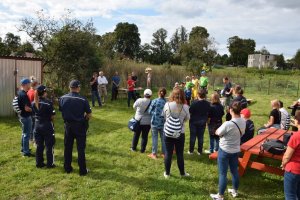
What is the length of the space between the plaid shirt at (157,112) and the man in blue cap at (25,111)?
2.85 meters

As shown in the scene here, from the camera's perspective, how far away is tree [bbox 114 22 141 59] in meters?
60.1

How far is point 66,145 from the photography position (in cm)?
569

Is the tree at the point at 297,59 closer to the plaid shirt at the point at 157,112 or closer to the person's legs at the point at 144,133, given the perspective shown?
the person's legs at the point at 144,133

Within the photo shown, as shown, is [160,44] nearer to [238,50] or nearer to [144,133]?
[238,50]

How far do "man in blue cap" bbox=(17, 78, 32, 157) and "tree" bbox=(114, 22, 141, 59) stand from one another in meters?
53.8

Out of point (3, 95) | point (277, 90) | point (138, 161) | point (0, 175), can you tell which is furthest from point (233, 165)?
point (277, 90)

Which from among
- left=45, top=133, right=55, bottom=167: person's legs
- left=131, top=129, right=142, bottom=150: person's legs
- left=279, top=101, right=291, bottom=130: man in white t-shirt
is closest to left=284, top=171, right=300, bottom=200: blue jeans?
left=279, top=101, right=291, bottom=130: man in white t-shirt

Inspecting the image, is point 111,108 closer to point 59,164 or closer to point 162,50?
point 59,164

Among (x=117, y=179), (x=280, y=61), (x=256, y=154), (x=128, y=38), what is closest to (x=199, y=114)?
(x=256, y=154)

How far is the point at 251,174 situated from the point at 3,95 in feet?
30.9

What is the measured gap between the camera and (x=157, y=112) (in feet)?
21.2

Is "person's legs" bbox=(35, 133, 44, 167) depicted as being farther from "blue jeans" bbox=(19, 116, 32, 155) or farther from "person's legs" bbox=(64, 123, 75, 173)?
"blue jeans" bbox=(19, 116, 32, 155)

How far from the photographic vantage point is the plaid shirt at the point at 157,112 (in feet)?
21.0

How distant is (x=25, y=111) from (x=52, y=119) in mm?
1075
